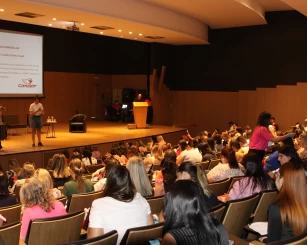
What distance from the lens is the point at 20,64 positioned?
14625mm

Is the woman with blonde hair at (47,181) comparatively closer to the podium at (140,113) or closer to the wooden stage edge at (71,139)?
the wooden stage edge at (71,139)

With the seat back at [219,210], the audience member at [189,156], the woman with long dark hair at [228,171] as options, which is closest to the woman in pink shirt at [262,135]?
the woman with long dark hair at [228,171]

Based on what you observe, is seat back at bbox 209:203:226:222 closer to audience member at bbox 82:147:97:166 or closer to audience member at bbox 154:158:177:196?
audience member at bbox 154:158:177:196

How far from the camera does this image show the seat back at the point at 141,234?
2969mm

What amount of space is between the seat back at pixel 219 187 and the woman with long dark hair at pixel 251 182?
46cm

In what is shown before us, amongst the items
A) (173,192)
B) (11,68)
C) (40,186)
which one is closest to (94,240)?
(173,192)

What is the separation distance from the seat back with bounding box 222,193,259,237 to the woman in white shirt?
2.20 feet

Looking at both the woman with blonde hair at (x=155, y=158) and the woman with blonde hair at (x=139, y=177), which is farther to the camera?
the woman with blonde hair at (x=155, y=158)

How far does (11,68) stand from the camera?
14.4 m

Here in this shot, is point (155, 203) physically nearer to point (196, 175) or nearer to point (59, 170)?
point (196, 175)

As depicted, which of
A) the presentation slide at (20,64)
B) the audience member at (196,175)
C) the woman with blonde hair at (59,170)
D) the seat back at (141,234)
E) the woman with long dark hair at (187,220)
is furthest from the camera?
the presentation slide at (20,64)

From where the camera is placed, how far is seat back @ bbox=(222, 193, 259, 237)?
12.4 feet

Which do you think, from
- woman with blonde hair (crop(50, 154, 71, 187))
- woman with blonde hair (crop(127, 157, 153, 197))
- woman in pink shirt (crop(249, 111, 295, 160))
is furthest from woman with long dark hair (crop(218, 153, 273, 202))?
woman with blonde hair (crop(50, 154, 71, 187))

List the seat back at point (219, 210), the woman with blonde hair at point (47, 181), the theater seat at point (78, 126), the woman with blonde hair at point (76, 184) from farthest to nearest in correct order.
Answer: the theater seat at point (78, 126)
the woman with blonde hair at point (76, 184)
the woman with blonde hair at point (47, 181)
the seat back at point (219, 210)
